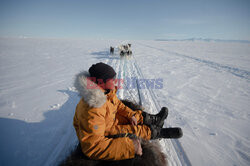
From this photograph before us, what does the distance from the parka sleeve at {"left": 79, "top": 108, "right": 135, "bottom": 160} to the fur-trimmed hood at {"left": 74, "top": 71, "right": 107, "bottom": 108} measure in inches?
2.7

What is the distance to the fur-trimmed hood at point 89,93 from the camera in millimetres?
1196

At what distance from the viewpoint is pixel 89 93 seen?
48.4 inches

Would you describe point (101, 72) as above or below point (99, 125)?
above

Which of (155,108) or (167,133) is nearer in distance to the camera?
(167,133)

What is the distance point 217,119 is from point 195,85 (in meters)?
2.07

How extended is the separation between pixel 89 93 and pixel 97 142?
0.48 m

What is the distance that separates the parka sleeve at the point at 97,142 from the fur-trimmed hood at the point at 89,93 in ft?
0.22

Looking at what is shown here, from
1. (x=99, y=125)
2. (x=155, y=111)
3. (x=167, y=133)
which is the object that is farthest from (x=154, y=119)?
(x=99, y=125)

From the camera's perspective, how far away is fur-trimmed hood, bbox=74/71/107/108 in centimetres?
120

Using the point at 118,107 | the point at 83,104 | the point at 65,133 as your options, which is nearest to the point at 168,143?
the point at 118,107

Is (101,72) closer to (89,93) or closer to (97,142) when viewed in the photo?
(89,93)

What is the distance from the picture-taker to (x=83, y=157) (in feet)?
4.27

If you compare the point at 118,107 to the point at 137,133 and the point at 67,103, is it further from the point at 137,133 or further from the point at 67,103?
the point at 67,103

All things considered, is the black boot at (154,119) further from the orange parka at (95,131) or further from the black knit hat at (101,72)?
the black knit hat at (101,72)
